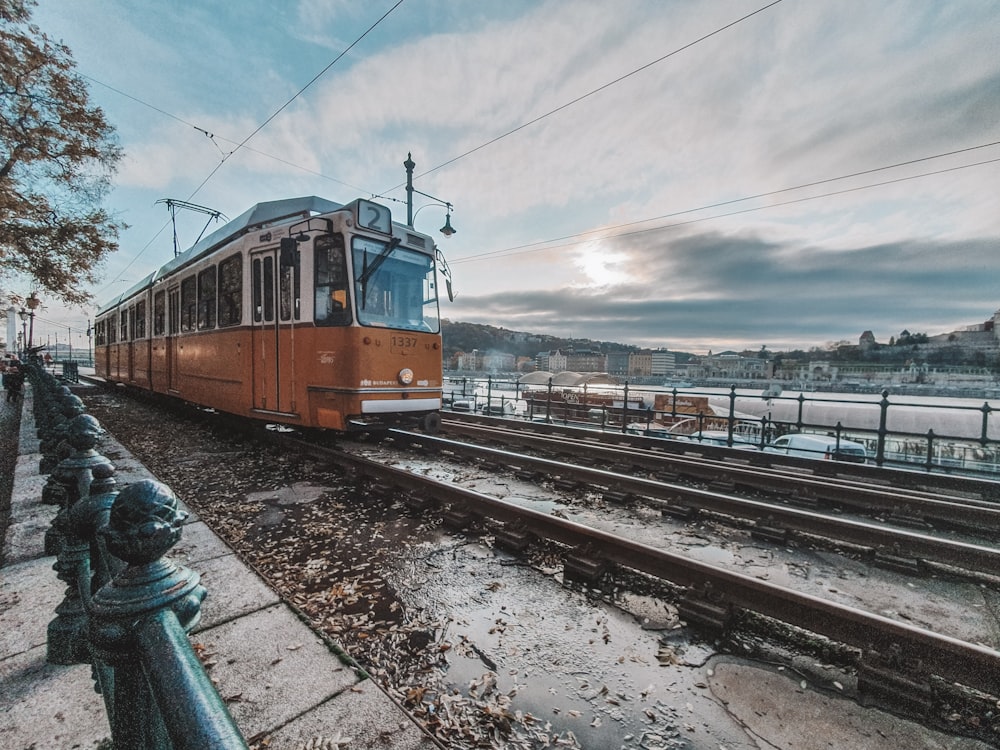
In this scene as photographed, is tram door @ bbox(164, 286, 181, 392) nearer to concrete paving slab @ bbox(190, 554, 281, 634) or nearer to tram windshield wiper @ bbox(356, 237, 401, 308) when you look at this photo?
tram windshield wiper @ bbox(356, 237, 401, 308)

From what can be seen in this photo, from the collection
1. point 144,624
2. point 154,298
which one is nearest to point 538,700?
point 144,624

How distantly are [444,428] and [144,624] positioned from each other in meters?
9.97

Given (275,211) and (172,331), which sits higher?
(275,211)

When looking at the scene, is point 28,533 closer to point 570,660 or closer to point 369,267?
point 570,660

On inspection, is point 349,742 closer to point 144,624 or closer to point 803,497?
point 144,624

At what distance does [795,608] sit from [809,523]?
200 cm

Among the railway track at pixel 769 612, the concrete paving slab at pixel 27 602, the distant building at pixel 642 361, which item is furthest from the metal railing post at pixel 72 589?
the distant building at pixel 642 361

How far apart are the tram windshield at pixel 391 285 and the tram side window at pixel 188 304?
17.1 feet

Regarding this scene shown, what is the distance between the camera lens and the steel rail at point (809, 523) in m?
3.71

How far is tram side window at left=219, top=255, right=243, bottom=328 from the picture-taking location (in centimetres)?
A: 784

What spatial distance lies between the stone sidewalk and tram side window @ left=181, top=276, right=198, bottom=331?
301 inches

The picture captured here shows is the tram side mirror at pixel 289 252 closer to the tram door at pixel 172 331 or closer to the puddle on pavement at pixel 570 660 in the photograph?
the puddle on pavement at pixel 570 660

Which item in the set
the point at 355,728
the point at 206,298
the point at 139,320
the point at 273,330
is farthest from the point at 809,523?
the point at 139,320

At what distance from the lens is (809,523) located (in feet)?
14.4
